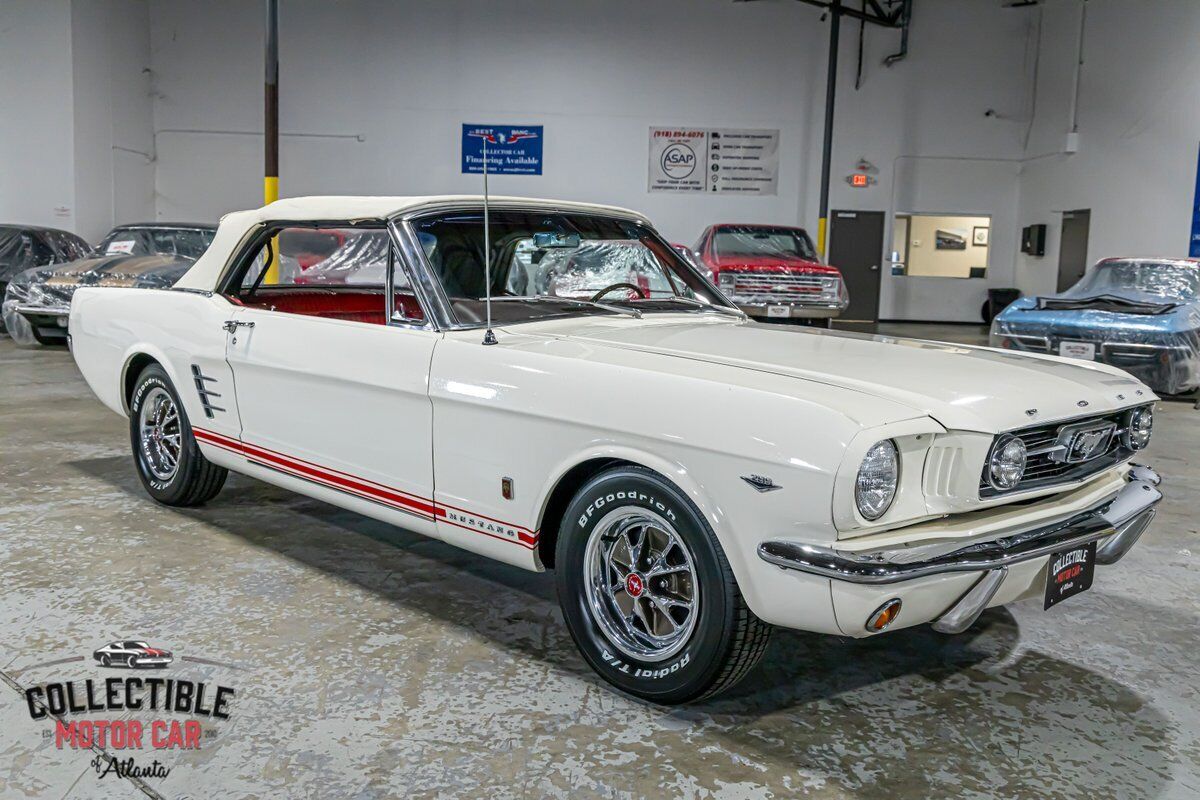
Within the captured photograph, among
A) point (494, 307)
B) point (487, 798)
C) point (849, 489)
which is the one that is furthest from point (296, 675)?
point (849, 489)

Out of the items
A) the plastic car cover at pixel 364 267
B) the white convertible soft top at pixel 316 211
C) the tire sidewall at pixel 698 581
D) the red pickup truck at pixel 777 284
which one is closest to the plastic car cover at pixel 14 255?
the plastic car cover at pixel 364 267

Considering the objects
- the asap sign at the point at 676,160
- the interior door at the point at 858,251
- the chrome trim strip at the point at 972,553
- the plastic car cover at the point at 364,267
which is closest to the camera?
the chrome trim strip at the point at 972,553

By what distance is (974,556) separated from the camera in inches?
88.3

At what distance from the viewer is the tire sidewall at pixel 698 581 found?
92.6 inches

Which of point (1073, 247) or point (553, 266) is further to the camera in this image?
Answer: point (1073, 247)

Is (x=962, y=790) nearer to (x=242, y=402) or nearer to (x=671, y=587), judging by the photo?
(x=671, y=587)

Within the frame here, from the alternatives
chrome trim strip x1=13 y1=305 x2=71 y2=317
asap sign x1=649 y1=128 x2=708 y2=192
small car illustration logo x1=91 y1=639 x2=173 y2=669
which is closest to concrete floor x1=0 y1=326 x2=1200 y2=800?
small car illustration logo x1=91 y1=639 x2=173 y2=669

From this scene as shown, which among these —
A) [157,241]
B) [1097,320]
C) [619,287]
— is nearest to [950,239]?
[1097,320]

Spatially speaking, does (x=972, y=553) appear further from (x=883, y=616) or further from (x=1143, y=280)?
(x=1143, y=280)

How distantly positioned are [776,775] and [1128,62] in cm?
1580

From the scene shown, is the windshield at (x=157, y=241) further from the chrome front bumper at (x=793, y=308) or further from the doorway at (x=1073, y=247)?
the doorway at (x=1073, y=247)

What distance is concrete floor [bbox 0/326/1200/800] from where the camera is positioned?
2213 mm

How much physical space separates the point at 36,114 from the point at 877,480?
1568cm

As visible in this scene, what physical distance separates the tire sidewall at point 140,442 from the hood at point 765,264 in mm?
7947
